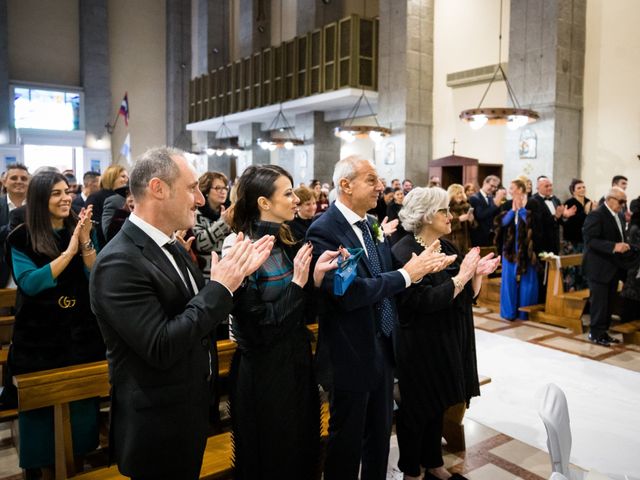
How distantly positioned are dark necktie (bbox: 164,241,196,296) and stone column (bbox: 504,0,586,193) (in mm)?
8872

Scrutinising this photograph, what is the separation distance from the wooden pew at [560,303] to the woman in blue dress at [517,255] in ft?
0.59

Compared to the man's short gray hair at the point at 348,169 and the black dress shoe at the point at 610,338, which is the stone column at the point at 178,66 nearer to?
the black dress shoe at the point at 610,338

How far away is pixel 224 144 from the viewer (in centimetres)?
2075

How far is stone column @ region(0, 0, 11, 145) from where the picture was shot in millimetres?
17984

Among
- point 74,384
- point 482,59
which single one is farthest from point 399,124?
point 74,384

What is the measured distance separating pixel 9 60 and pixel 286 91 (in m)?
11.1

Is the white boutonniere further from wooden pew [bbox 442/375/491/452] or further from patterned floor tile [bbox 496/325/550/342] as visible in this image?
patterned floor tile [bbox 496/325/550/342]

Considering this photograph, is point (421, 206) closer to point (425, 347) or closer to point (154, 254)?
point (425, 347)

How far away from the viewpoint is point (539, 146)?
9531mm

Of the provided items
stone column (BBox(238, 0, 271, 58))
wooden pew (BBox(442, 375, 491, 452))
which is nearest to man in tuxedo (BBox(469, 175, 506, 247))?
wooden pew (BBox(442, 375, 491, 452))

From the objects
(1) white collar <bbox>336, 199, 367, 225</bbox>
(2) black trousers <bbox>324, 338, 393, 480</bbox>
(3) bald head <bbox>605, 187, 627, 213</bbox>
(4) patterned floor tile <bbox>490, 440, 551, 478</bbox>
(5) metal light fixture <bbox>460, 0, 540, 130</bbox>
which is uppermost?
(5) metal light fixture <bbox>460, 0, 540, 130</bbox>

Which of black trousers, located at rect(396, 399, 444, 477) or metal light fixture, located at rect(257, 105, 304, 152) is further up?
metal light fixture, located at rect(257, 105, 304, 152)

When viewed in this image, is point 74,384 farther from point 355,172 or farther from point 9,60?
point 9,60

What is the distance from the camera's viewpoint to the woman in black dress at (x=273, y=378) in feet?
6.93
